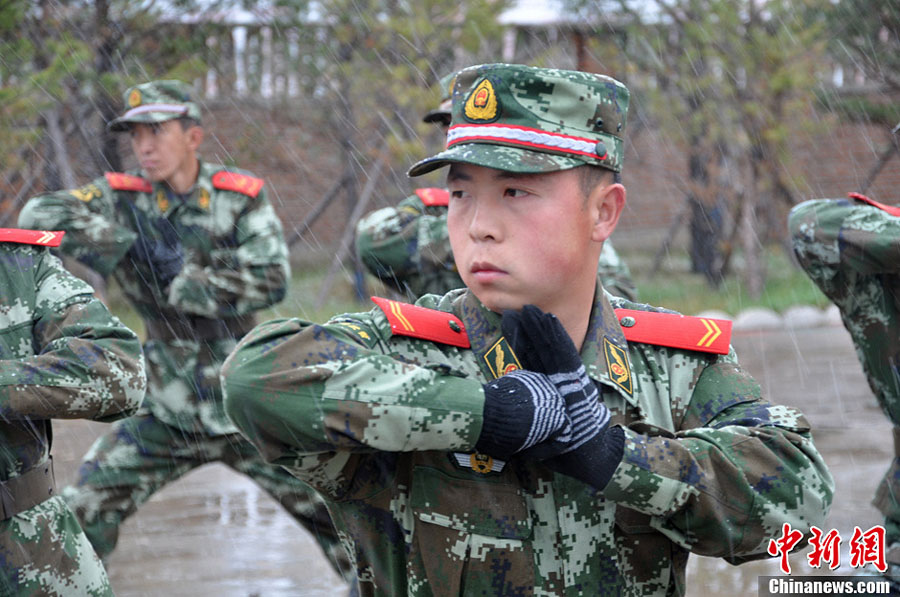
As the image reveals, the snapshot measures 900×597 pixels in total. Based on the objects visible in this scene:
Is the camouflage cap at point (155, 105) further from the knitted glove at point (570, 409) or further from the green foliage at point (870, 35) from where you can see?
the green foliage at point (870, 35)

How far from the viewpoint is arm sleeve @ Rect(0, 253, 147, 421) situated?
9.96 ft

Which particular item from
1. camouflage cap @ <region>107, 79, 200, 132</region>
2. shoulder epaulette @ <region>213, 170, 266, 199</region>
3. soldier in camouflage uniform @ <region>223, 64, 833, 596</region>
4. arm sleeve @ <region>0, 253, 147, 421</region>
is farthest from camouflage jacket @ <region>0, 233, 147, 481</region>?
camouflage cap @ <region>107, 79, 200, 132</region>

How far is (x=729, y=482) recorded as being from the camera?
6.54ft

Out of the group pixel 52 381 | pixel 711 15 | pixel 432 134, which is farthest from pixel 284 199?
pixel 52 381

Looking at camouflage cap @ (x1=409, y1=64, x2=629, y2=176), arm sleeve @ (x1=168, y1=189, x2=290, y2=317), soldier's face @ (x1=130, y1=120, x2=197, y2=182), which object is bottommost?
arm sleeve @ (x1=168, y1=189, x2=290, y2=317)

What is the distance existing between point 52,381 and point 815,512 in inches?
78.2

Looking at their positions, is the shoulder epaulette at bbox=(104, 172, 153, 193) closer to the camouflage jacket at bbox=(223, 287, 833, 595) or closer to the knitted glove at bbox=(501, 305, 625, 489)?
the camouflage jacket at bbox=(223, 287, 833, 595)

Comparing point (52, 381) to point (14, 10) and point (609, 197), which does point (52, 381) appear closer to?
point (609, 197)

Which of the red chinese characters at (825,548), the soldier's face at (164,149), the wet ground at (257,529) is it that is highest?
the soldier's face at (164,149)

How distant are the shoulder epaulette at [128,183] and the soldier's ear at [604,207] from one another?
3659mm

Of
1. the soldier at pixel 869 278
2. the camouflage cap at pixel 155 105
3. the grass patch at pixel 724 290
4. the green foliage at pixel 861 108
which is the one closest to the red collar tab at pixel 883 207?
the soldier at pixel 869 278

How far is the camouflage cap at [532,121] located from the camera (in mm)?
2062

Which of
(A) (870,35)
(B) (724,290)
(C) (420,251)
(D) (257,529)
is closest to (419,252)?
(C) (420,251)

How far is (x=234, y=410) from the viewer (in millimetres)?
1874
